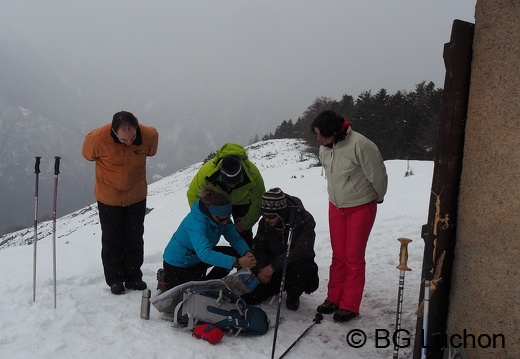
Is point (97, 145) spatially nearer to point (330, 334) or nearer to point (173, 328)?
point (173, 328)

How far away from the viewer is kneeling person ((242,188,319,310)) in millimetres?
4145

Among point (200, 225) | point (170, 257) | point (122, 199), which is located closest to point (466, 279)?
point (200, 225)

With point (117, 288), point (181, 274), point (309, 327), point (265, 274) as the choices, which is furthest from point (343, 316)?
point (117, 288)

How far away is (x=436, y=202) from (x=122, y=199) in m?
2.95

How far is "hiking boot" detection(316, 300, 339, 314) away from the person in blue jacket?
0.94 m

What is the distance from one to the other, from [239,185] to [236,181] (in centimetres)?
27

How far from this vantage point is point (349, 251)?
4121 millimetres

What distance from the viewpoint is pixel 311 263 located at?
430 centimetres

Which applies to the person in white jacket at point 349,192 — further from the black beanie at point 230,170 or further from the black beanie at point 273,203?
the black beanie at point 230,170

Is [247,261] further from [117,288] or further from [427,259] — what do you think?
[427,259]

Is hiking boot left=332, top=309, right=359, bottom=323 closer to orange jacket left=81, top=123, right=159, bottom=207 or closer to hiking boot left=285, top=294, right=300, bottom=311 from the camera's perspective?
hiking boot left=285, top=294, right=300, bottom=311

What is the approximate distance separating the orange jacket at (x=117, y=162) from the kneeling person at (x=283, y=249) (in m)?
1.32

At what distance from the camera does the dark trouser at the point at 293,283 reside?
4254mm

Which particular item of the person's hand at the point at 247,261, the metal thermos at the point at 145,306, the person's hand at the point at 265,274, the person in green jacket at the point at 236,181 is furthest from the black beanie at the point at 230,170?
the metal thermos at the point at 145,306
